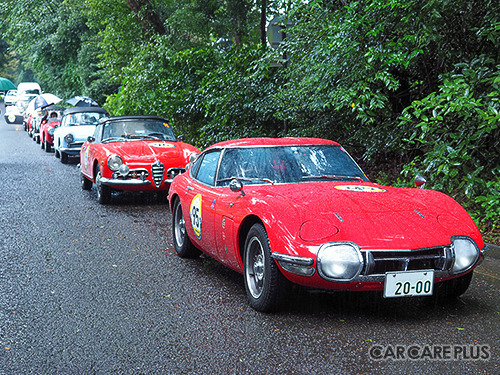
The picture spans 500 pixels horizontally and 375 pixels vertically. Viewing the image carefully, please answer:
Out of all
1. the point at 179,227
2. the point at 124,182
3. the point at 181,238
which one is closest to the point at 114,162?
the point at 124,182

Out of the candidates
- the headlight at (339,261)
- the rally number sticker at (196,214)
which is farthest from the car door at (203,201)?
the headlight at (339,261)

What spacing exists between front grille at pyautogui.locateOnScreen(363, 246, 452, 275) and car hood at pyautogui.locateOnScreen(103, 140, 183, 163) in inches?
265

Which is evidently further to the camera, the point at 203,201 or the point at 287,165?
the point at 203,201

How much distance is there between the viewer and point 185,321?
14.7 ft

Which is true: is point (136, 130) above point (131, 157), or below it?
above

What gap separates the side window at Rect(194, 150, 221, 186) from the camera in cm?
593

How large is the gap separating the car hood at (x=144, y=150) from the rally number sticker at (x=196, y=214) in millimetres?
4448

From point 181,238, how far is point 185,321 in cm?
225

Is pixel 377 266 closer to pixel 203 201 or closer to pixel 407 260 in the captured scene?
pixel 407 260

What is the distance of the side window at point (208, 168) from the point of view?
5.93 metres

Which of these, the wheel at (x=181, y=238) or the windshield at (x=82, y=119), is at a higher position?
the windshield at (x=82, y=119)

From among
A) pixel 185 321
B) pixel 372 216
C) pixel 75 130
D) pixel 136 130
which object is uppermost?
pixel 136 130

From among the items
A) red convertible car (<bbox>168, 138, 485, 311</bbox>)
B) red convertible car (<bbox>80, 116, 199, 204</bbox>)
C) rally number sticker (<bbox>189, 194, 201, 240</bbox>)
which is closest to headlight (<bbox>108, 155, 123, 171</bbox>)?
red convertible car (<bbox>80, 116, 199, 204</bbox>)

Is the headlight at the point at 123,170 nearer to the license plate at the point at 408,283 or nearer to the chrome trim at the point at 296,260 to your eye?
the chrome trim at the point at 296,260
